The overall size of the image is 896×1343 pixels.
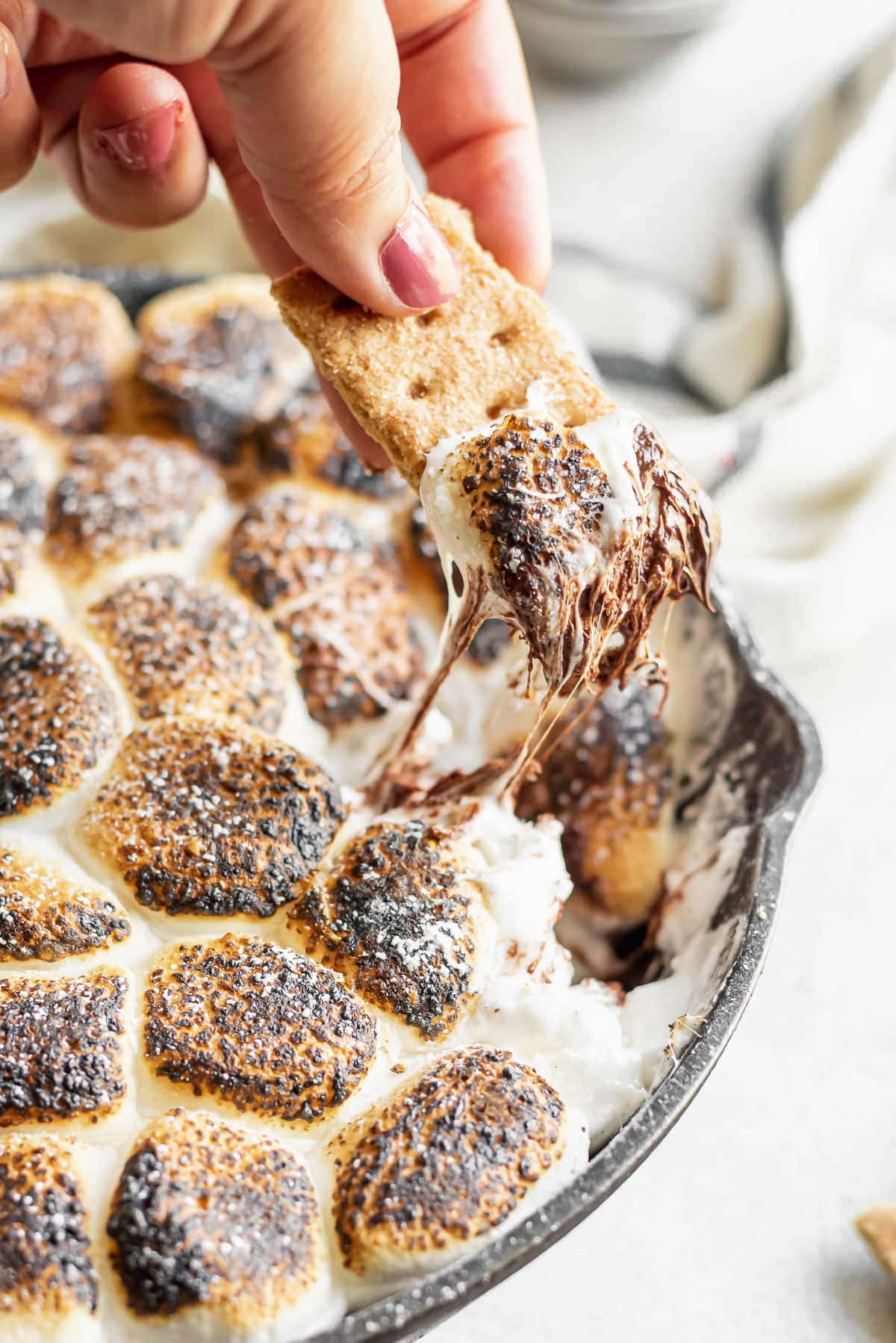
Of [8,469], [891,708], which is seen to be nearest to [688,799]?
[891,708]

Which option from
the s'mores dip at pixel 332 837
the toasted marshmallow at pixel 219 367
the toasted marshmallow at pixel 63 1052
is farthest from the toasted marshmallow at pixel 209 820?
the toasted marshmallow at pixel 219 367

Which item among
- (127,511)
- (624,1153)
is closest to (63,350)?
(127,511)

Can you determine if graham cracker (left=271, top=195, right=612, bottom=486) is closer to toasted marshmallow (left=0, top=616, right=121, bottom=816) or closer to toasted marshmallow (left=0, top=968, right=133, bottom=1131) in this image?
toasted marshmallow (left=0, top=616, right=121, bottom=816)

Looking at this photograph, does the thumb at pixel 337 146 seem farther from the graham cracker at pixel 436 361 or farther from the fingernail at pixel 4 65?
the fingernail at pixel 4 65

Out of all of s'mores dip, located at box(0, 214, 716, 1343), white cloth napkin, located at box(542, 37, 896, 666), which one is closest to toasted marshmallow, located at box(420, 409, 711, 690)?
s'mores dip, located at box(0, 214, 716, 1343)

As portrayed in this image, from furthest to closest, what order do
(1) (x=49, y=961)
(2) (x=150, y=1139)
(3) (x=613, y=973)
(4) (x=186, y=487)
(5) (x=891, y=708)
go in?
(5) (x=891, y=708), (4) (x=186, y=487), (3) (x=613, y=973), (1) (x=49, y=961), (2) (x=150, y=1139)

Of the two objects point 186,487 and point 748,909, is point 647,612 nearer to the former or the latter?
point 748,909

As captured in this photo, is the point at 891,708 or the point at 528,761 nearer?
the point at 528,761

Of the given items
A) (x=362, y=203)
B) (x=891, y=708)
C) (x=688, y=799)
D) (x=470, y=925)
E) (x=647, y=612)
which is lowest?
(x=891, y=708)
